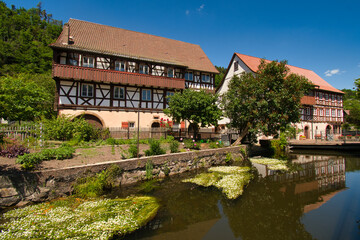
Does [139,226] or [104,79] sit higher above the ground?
[104,79]

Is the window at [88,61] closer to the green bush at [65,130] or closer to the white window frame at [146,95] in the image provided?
the white window frame at [146,95]

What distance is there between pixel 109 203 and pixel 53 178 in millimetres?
2718

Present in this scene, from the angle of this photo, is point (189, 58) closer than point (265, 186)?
No

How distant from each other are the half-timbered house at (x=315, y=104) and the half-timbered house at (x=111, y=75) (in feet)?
27.5

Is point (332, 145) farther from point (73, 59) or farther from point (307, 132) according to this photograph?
point (73, 59)

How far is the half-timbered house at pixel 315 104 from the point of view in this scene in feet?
97.8

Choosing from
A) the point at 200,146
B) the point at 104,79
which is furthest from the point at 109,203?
the point at 104,79

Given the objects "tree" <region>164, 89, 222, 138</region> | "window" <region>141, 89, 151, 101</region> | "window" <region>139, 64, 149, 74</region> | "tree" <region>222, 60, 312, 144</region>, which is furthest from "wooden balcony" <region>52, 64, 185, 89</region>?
"tree" <region>222, 60, 312, 144</region>

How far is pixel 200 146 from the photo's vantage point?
53.7 feet

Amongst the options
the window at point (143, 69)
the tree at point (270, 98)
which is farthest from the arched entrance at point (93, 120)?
the tree at point (270, 98)

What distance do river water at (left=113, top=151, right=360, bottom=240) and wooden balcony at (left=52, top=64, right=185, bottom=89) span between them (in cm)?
1240

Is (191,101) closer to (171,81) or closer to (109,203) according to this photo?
(171,81)

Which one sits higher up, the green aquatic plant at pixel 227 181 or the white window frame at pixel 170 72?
the white window frame at pixel 170 72

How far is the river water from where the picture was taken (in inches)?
221
